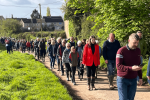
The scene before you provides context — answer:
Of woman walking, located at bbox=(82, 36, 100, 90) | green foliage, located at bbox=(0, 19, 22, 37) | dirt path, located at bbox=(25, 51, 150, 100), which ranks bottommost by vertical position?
dirt path, located at bbox=(25, 51, 150, 100)

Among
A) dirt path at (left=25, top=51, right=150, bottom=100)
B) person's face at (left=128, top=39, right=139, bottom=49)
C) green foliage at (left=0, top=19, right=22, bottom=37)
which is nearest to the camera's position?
person's face at (left=128, top=39, right=139, bottom=49)

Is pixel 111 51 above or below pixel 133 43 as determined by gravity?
below

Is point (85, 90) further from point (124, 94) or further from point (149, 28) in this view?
point (149, 28)

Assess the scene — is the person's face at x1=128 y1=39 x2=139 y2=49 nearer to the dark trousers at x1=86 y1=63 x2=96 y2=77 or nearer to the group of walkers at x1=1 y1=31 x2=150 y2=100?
the group of walkers at x1=1 y1=31 x2=150 y2=100

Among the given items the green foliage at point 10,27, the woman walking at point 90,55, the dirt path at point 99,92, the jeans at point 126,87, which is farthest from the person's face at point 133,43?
the green foliage at point 10,27

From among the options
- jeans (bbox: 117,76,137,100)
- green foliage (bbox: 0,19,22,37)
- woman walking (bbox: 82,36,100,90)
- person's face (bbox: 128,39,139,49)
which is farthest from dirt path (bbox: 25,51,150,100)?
green foliage (bbox: 0,19,22,37)

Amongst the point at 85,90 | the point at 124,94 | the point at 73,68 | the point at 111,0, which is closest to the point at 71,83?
the point at 73,68

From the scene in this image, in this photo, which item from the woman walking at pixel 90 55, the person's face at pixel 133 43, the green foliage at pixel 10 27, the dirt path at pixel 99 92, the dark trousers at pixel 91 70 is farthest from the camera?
the green foliage at pixel 10 27

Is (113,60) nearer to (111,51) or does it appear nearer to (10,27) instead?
(111,51)

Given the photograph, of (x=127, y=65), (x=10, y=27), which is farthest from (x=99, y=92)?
(x=10, y=27)

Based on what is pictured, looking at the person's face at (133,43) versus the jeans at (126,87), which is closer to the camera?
the person's face at (133,43)

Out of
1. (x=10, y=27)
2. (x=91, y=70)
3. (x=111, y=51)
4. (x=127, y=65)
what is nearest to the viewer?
(x=127, y=65)

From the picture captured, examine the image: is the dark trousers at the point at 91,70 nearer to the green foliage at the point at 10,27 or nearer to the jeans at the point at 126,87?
the jeans at the point at 126,87

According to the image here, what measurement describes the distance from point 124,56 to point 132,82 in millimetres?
633
